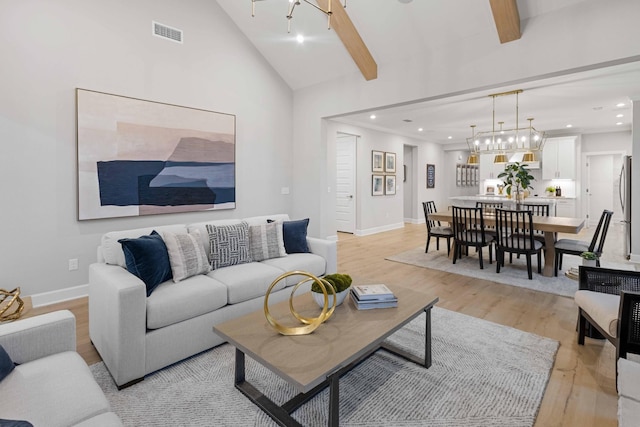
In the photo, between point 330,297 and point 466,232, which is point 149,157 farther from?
point 466,232

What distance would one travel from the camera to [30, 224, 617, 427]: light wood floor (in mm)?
1837

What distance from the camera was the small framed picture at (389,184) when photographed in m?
8.44

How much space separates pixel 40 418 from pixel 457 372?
217cm

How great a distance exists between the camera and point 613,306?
6.93ft

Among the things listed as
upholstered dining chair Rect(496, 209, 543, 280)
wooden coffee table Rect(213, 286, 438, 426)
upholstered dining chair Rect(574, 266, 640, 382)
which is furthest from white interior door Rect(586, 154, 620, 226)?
wooden coffee table Rect(213, 286, 438, 426)

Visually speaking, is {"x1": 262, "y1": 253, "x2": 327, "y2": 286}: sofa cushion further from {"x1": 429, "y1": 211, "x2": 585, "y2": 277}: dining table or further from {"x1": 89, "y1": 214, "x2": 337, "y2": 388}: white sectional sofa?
{"x1": 429, "y1": 211, "x2": 585, "y2": 277}: dining table

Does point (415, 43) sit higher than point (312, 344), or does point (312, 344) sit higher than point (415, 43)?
point (415, 43)

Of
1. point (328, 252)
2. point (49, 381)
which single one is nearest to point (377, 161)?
point (328, 252)

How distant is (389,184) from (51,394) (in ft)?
26.3

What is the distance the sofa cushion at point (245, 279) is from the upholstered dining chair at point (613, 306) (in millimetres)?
2307

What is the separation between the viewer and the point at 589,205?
9.09m

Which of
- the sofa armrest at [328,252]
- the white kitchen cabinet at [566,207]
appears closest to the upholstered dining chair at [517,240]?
the sofa armrest at [328,252]

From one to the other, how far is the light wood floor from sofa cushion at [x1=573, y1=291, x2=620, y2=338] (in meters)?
0.36

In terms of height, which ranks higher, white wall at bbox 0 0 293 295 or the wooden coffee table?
white wall at bbox 0 0 293 295
